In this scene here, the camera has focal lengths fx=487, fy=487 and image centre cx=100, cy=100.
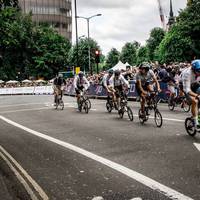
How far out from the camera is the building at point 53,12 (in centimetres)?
11419

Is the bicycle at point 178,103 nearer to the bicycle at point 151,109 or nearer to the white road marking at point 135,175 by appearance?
the bicycle at point 151,109

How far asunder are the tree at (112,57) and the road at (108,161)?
355 ft

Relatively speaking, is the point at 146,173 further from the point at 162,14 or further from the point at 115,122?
the point at 162,14

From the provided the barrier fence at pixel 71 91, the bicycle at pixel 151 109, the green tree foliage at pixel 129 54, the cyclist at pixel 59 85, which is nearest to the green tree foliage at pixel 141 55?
the green tree foliage at pixel 129 54

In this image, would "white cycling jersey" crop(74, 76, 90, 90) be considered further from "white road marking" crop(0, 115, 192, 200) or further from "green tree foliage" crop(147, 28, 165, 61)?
"green tree foliage" crop(147, 28, 165, 61)

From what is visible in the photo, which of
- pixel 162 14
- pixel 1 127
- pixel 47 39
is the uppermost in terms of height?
pixel 162 14

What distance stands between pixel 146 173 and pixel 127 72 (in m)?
21.9

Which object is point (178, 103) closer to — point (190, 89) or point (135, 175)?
point (190, 89)

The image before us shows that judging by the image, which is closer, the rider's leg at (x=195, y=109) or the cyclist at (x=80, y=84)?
the rider's leg at (x=195, y=109)

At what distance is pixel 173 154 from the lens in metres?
8.90

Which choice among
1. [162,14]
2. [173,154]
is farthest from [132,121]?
[162,14]

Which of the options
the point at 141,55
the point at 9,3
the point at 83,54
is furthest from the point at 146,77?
the point at 141,55

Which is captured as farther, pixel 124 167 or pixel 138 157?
pixel 138 157

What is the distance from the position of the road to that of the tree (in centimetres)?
10820
